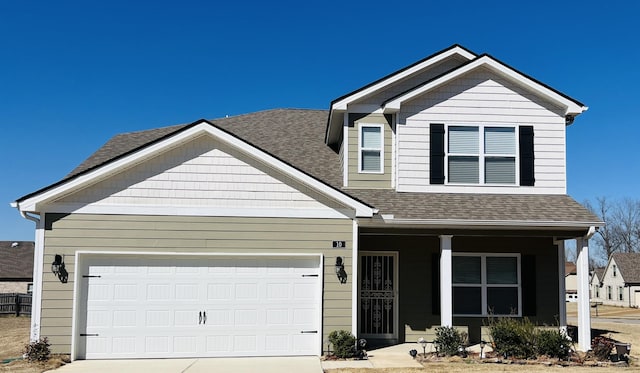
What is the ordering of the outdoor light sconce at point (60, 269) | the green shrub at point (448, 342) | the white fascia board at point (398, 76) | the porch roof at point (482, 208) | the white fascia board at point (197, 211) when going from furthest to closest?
1. the white fascia board at point (398, 76)
2. the porch roof at point (482, 208)
3. the green shrub at point (448, 342)
4. the white fascia board at point (197, 211)
5. the outdoor light sconce at point (60, 269)

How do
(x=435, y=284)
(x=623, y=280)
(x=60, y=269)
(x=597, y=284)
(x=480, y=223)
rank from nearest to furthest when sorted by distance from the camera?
(x=60, y=269)
(x=480, y=223)
(x=435, y=284)
(x=623, y=280)
(x=597, y=284)

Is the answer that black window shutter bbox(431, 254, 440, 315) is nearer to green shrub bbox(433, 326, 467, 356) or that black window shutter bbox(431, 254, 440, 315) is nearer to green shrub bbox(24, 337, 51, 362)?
green shrub bbox(433, 326, 467, 356)

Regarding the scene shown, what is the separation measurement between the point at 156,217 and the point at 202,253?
3.99 ft

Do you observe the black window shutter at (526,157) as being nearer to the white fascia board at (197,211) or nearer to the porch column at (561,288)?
the porch column at (561,288)

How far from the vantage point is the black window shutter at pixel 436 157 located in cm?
1464

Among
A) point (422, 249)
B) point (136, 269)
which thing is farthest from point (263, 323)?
point (422, 249)

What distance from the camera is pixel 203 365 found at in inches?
453

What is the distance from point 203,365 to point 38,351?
3.24 metres

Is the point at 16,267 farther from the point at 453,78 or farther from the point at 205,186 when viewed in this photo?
the point at 453,78

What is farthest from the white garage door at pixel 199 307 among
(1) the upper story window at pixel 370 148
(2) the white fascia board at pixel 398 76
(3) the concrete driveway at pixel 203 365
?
(2) the white fascia board at pixel 398 76

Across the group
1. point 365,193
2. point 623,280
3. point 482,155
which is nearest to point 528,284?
point 482,155

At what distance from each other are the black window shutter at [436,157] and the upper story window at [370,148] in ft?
4.02

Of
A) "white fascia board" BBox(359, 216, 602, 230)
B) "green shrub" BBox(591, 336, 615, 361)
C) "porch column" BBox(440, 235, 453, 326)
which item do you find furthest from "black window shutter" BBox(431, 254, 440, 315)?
"green shrub" BBox(591, 336, 615, 361)

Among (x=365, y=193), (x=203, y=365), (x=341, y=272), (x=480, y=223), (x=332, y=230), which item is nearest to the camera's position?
(x=203, y=365)
